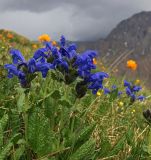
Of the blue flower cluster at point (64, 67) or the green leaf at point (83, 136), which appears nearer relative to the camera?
the blue flower cluster at point (64, 67)

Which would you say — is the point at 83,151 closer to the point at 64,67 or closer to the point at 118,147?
the point at 118,147

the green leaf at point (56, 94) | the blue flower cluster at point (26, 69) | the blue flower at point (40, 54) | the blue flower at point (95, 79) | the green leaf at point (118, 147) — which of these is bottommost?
the green leaf at point (118, 147)

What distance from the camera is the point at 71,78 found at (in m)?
3.52

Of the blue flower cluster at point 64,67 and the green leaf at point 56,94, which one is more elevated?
the blue flower cluster at point 64,67

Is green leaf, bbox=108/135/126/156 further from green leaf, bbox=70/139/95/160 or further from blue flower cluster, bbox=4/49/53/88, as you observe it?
blue flower cluster, bbox=4/49/53/88

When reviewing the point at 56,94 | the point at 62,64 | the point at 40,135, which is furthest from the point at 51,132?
the point at 62,64

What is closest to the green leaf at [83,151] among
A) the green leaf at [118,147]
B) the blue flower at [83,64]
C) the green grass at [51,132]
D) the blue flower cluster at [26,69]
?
the green grass at [51,132]

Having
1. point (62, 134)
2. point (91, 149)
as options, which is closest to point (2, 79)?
A: point (62, 134)

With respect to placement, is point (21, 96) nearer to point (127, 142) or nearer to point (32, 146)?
point (32, 146)

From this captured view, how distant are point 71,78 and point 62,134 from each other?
65 cm

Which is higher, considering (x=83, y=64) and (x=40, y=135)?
(x=83, y=64)

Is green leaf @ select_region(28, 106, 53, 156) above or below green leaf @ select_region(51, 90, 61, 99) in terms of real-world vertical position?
below

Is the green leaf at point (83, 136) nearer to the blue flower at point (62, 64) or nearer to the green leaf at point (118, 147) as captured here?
the green leaf at point (118, 147)

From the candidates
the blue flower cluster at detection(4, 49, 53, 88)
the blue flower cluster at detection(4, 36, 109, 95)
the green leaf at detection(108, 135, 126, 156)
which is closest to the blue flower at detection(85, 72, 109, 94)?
the blue flower cluster at detection(4, 36, 109, 95)
